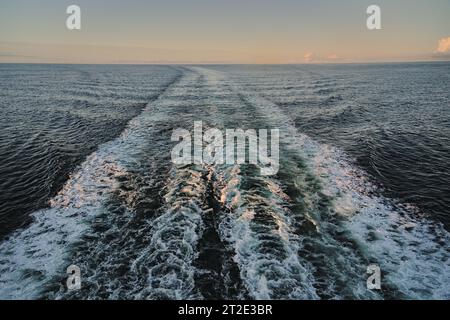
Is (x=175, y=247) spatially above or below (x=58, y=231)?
A: below

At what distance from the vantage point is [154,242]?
11.9m

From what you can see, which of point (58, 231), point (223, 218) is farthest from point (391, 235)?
point (58, 231)

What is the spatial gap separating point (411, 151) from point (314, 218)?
1413 centimetres

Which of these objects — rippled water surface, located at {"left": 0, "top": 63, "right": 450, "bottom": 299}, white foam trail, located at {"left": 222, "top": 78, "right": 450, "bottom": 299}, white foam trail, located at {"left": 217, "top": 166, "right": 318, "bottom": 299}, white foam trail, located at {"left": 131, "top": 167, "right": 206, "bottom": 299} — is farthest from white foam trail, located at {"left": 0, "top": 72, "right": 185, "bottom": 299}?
white foam trail, located at {"left": 222, "top": 78, "right": 450, "bottom": 299}

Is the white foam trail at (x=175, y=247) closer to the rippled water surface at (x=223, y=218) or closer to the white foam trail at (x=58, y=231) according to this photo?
the rippled water surface at (x=223, y=218)

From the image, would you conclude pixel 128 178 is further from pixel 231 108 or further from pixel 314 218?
pixel 231 108

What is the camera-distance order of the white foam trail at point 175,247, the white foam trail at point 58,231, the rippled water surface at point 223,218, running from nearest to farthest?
the white foam trail at point 175,247
the rippled water surface at point 223,218
the white foam trail at point 58,231

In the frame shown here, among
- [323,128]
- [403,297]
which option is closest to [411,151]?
[323,128]

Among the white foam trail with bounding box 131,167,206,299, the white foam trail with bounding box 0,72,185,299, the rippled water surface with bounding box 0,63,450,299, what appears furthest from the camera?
the white foam trail with bounding box 0,72,185,299

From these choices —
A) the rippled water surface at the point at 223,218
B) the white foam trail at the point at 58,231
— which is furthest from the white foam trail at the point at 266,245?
the white foam trail at the point at 58,231

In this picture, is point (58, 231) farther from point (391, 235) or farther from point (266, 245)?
point (391, 235)

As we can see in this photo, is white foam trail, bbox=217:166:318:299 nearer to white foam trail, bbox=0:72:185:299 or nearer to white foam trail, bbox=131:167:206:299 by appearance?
white foam trail, bbox=131:167:206:299

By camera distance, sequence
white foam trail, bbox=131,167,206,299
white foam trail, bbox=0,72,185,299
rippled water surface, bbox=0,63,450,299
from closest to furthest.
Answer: white foam trail, bbox=131,167,206,299
rippled water surface, bbox=0,63,450,299
white foam trail, bbox=0,72,185,299

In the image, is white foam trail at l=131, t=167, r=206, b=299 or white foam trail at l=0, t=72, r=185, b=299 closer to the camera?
white foam trail at l=131, t=167, r=206, b=299
